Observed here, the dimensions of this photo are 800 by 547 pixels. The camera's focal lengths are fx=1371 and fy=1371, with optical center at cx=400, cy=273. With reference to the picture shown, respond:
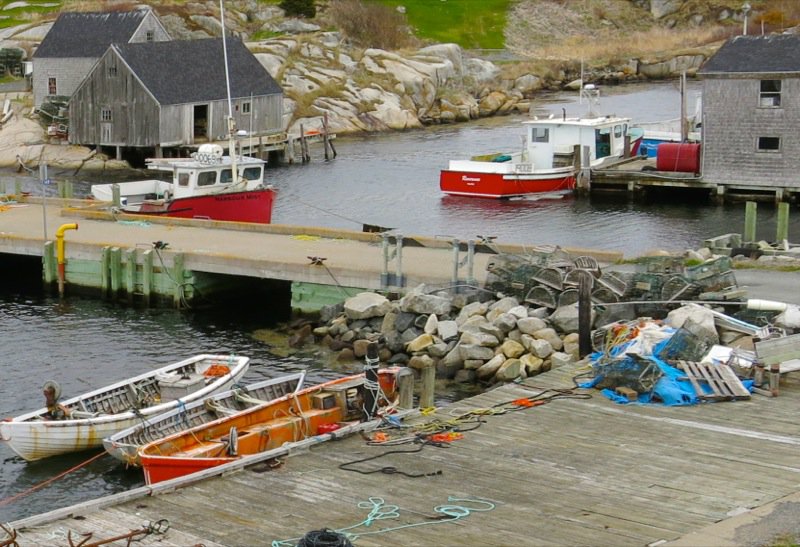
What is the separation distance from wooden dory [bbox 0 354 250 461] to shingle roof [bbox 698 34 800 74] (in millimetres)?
30248

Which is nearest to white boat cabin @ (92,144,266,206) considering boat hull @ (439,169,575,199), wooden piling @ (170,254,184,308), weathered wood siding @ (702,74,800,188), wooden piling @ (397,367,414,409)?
wooden piling @ (170,254,184,308)

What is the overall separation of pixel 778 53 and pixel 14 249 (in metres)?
29.2

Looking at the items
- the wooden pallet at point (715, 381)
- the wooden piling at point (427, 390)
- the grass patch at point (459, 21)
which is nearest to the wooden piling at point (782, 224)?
the wooden pallet at point (715, 381)

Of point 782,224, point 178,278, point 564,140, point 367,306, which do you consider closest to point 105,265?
point 178,278

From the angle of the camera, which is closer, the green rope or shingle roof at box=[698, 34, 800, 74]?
the green rope

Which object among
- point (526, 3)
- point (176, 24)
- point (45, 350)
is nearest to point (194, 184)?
point (45, 350)

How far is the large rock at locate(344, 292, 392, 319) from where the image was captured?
105ft

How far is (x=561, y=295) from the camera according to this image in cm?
3045

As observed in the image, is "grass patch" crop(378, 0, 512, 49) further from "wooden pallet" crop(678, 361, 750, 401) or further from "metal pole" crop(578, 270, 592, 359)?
"wooden pallet" crop(678, 361, 750, 401)

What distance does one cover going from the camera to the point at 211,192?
44.9 metres

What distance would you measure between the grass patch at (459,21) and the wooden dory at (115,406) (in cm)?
9092

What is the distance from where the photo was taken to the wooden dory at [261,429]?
21.1 m

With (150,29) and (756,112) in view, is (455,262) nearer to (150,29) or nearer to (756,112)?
(756,112)

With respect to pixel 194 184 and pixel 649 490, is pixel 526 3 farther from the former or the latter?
pixel 649 490
